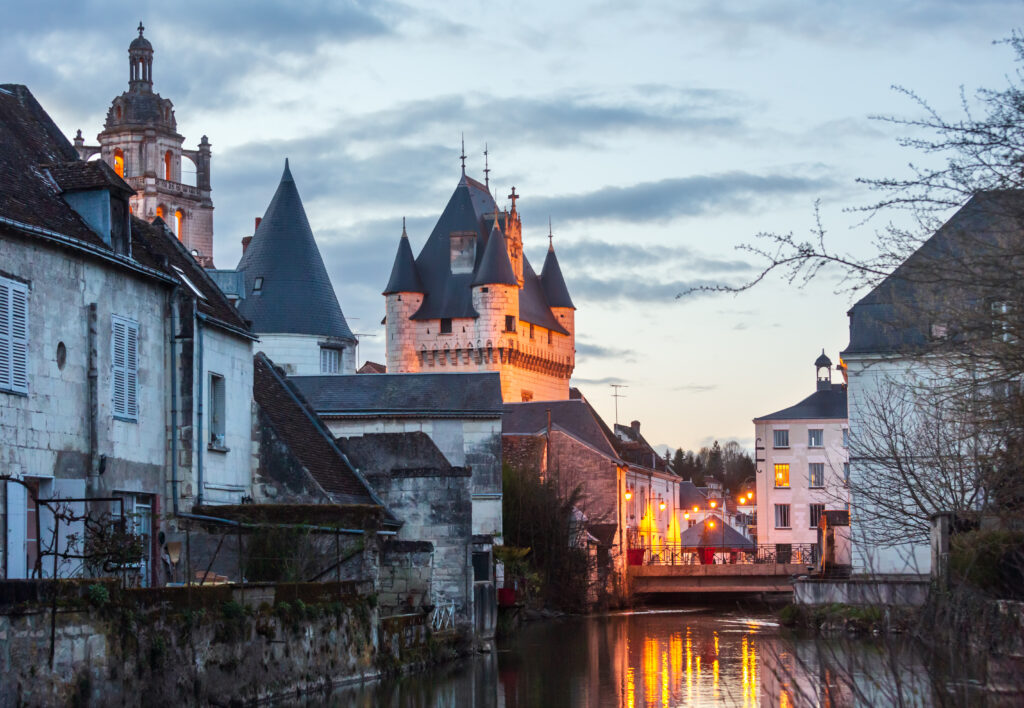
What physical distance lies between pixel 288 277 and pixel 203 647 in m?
43.4

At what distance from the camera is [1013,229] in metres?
10.0

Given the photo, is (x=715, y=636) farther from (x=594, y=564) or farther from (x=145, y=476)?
(x=145, y=476)

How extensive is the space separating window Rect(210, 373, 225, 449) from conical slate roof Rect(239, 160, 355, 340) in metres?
34.1

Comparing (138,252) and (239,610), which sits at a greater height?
(138,252)

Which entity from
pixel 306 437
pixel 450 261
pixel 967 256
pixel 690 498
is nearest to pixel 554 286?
pixel 450 261

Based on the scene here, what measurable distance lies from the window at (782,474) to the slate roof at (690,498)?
27.1m

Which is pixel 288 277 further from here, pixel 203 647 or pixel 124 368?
pixel 203 647

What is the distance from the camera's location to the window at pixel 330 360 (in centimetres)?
5819

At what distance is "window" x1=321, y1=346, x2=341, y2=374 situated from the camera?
191 ft

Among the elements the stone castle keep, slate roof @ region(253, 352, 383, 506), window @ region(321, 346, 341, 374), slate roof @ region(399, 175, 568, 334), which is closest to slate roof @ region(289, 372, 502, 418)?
slate roof @ region(253, 352, 383, 506)

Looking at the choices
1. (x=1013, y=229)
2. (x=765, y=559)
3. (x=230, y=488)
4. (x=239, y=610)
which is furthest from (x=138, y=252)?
(x=765, y=559)

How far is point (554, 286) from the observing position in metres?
93.6

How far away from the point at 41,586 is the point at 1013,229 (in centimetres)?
896

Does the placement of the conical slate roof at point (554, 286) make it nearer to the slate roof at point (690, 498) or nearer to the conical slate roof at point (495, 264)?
the conical slate roof at point (495, 264)
